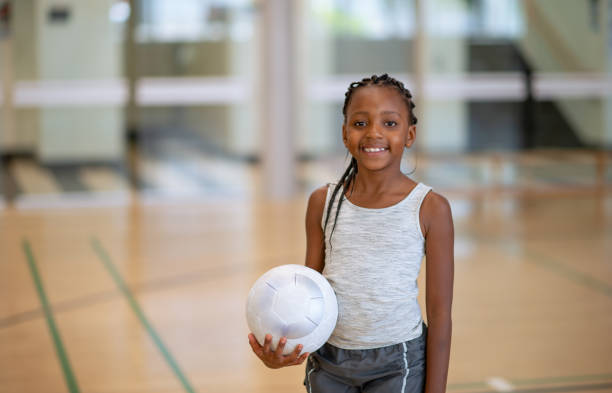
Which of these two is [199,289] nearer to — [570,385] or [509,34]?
[570,385]

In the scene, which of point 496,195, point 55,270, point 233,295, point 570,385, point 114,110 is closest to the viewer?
point 570,385

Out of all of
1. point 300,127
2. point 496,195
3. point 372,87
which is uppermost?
point 372,87

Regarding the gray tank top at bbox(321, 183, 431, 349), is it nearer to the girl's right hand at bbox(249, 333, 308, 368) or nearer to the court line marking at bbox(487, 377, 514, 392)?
the girl's right hand at bbox(249, 333, 308, 368)

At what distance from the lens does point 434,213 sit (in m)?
1.58

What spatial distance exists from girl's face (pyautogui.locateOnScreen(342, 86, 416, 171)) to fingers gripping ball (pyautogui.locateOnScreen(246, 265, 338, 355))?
9.8 inches

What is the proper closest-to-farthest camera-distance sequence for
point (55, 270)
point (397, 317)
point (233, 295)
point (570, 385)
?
point (397, 317), point (570, 385), point (233, 295), point (55, 270)

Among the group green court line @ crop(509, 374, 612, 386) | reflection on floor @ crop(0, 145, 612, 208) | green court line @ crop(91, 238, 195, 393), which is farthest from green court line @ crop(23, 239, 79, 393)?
reflection on floor @ crop(0, 145, 612, 208)

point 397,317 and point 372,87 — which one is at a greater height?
point 372,87

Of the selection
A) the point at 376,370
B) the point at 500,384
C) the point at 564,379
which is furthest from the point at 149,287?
the point at 376,370

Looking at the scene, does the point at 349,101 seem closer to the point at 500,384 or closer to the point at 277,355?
the point at 277,355

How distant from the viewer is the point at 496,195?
7.98 m

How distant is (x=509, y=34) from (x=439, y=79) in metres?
0.79

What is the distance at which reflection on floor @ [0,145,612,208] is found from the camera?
7.35 m

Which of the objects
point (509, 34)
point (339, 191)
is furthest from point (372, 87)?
point (509, 34)
